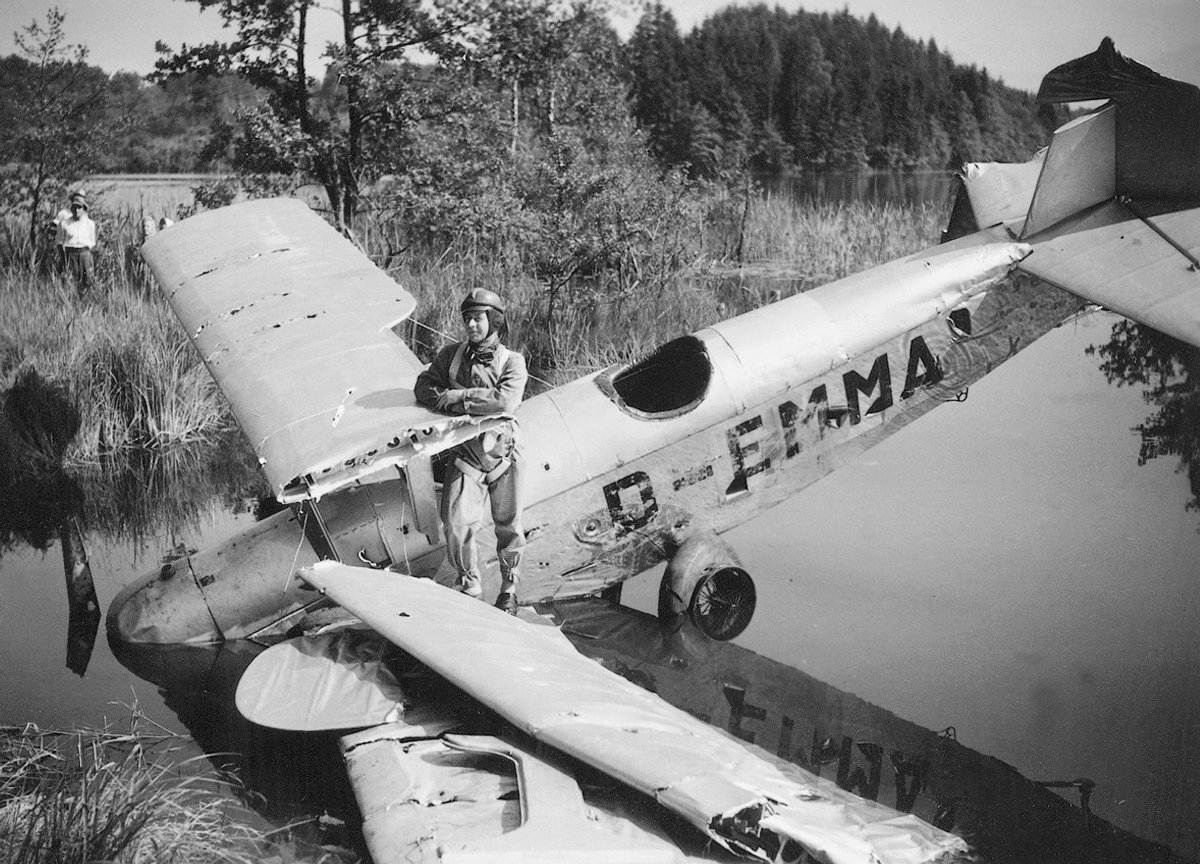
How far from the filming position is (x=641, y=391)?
26.6ft

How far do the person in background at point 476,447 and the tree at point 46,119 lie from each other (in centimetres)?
1007

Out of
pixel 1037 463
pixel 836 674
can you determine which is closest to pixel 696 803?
pixel 836 674

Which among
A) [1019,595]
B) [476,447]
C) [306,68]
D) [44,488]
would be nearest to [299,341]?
[476,447]

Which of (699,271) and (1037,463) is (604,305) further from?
(1037,463)

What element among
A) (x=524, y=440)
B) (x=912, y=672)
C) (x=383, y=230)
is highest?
(x=383, y=230)

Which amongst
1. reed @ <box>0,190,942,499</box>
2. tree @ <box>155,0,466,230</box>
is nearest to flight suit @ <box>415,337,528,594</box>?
reed @ <box>0,190,942,499</box>

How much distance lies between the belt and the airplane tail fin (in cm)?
405

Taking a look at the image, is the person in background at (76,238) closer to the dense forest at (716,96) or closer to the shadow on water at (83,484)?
the dense forest at (716,96)

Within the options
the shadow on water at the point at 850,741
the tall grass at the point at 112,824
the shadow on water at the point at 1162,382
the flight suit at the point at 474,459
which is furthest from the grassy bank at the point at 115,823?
the shadow on water at the point at 1162,382

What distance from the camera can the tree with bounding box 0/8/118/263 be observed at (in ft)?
47.3

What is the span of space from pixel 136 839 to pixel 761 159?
24.8 meters

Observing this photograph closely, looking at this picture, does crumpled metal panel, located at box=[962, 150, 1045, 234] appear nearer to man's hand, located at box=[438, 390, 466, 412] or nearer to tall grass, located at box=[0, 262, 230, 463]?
man's hand, located at box=[438, 390, 466, 412]

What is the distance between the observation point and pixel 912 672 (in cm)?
664

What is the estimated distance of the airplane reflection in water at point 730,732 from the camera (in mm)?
5059
